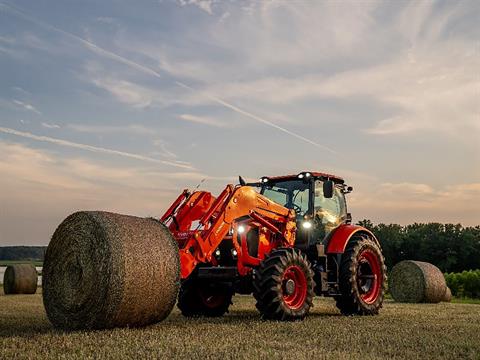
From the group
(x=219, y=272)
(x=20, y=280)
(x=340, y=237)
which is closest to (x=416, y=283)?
(x=340, y=237)

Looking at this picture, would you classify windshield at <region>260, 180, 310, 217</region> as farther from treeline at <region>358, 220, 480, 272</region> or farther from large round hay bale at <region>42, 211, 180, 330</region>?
treeline at <region>358, 220, 480, 272</region>

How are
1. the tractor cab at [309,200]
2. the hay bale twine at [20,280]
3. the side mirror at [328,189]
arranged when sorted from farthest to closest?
the hay bale twine at [20,280], the tractor cab at [309,200], the side mirror at [328,189]

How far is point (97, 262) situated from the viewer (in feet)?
25.9

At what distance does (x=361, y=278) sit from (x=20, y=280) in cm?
1587

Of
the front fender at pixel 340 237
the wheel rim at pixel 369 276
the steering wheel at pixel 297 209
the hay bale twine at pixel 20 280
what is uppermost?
the steering wheel at pixel 297 209

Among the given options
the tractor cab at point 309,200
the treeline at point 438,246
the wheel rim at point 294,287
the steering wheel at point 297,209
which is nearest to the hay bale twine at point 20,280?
the tractor cab at point 309,200

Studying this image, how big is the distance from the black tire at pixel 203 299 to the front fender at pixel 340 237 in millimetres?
2053

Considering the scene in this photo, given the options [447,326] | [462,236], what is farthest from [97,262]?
[462,236]

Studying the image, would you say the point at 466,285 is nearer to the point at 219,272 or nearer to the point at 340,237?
the point at 340,237

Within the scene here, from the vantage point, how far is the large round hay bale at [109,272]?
25.7 feet

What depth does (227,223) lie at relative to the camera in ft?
32.8

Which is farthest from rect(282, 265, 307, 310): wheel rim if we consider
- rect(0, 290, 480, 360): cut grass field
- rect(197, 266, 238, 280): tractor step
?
rect(197, 266, 238, 280): tractor step

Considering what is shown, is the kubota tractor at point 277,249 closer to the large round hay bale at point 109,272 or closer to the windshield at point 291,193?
the windshield at point 291,193

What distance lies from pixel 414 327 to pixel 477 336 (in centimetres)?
110
